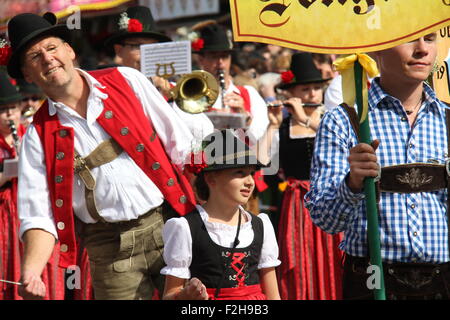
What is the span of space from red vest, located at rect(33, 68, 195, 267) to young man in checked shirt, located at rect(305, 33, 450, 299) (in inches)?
52.5

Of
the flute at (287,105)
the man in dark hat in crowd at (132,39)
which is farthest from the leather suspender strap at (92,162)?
the flute at (287,105)

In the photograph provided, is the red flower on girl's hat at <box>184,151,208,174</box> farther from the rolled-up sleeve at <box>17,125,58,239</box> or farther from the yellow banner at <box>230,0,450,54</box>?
the yellow banner at <box>230,0,450,54</box>

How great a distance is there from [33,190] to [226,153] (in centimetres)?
98

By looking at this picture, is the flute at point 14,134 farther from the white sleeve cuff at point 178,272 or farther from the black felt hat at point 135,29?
the white sleeve cuff at point 178,272

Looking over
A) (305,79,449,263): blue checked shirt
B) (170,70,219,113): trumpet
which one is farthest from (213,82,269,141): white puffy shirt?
(305,79,449,263): blue checked shirt

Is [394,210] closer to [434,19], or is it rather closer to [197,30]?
[434,19]

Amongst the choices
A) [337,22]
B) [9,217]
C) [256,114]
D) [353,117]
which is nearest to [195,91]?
[256,114]

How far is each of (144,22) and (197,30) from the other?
2.39 feet

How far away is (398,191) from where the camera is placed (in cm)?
369

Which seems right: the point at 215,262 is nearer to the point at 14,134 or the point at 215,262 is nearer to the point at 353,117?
the point at 353,117

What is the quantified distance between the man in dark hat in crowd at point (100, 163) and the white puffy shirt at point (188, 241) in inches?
14.0

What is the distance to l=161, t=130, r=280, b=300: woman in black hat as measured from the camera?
4.54 m

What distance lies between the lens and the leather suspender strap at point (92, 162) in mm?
4867
